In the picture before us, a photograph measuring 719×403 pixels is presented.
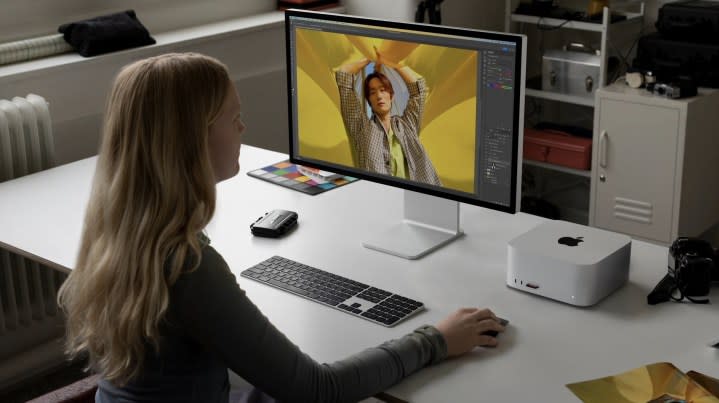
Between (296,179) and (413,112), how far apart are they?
2.11 feet

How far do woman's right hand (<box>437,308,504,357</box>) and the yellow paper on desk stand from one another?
19cm

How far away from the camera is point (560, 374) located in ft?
5.43

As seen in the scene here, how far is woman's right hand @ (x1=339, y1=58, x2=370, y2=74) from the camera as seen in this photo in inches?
84.0

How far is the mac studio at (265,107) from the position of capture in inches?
124

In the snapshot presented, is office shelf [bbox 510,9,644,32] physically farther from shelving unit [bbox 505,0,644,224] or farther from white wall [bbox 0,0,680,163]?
white wall [bbox 0,0,680,163]

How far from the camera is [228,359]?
5.01 ft

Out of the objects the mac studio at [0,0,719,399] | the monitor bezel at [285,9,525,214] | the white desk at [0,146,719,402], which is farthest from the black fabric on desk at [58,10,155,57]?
the monitor bezel at [285,9,525,214]

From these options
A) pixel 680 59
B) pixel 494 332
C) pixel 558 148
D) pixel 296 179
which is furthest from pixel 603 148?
pixel 494 332

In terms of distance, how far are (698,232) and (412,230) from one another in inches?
76.4

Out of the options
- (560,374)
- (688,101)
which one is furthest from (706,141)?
(560,374)

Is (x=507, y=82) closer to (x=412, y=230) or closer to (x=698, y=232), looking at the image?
(x=412, y=230)

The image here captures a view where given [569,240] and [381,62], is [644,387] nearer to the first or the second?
[569,240]

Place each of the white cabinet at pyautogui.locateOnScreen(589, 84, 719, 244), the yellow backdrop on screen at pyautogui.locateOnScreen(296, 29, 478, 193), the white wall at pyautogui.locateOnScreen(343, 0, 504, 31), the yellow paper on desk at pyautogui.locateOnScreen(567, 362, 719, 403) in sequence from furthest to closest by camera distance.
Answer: the white wall at pyautogui.locateOnScreen(343, 0, 504, 31) → the white cabinet at pyautogui.locateOnScreen(589, 84, 719, 244) → the yellow backdrop on screen at pyautogui.locateOnScreen(296, 29, 478, 193) → the yellow paper on desk at pyautogui.locateOnScreen(567, 362, 719, 403)

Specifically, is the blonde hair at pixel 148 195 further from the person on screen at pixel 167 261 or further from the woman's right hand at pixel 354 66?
the woman's right hand at pixel 354 66
